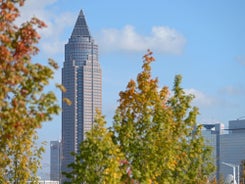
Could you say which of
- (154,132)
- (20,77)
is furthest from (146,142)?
(20,77)

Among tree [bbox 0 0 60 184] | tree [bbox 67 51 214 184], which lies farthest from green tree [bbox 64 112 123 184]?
tree [bbox 0 0 60 184]

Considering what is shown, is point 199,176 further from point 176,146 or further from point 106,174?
point 106,174

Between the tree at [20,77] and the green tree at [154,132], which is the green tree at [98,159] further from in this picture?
the tree at [20,77]

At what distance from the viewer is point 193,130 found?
35000 millimetres

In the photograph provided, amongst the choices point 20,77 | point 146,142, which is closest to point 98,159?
point 146,142

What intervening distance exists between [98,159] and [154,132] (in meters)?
3.50

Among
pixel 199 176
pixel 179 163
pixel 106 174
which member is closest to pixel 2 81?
pixel 106 174

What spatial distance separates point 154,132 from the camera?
30.0m

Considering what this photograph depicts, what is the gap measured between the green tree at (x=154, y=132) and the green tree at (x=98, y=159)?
5.49ft

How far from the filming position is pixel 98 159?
27156 mm

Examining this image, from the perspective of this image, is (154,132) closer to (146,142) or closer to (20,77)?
(146,142)

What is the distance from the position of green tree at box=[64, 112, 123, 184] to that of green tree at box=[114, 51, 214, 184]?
1672 mm

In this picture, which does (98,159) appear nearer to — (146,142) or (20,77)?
(146,142)

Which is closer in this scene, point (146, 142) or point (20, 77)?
point (20, 77)
